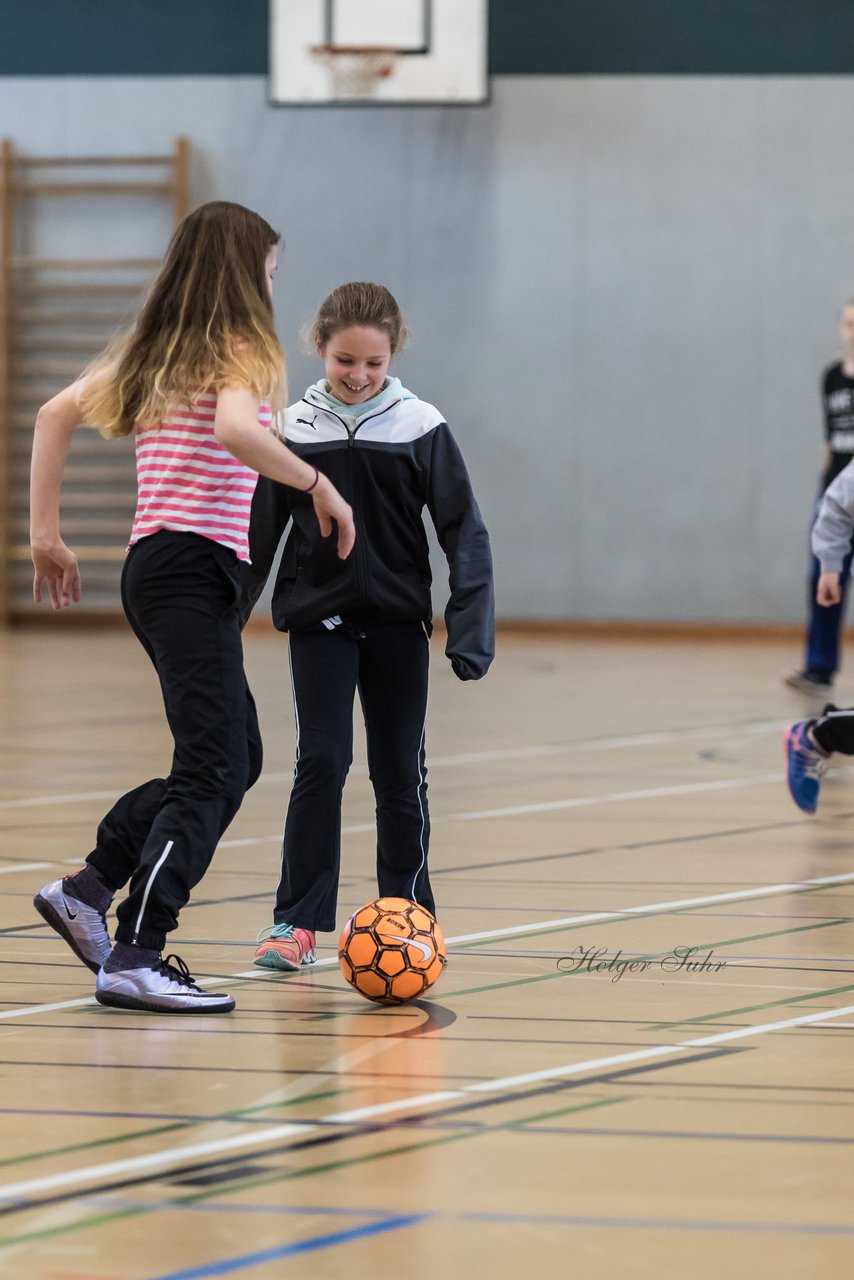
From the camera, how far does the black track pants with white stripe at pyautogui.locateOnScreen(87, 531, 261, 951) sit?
10.1 ft

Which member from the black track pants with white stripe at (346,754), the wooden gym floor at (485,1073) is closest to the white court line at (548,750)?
the wooden gym floor at (485,1073)

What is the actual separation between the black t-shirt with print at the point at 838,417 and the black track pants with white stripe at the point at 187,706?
651cm

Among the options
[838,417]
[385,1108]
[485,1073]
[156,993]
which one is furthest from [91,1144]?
[838,417]

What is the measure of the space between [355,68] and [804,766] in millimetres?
7734

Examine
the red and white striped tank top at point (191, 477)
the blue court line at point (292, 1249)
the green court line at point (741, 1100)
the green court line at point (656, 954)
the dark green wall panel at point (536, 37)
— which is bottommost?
the green court line at point (656, 954)

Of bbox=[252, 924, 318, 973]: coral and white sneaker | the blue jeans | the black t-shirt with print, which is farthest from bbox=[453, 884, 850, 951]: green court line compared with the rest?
the black t-shirt with print

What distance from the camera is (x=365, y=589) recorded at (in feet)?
11.3

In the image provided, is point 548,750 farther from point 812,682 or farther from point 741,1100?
point 741,1100

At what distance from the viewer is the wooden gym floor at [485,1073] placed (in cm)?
200

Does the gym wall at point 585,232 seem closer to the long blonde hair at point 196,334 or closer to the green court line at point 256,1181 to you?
the long blonde hair at point 196,334

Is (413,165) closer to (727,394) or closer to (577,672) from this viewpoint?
(727,394)

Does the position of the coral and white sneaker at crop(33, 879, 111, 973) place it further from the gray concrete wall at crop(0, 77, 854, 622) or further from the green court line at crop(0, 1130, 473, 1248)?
the gray concrete wall at crop(0, 77, 854, 622)

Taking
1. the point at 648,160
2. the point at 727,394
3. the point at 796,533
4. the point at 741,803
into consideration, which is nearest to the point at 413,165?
the point at 648,160

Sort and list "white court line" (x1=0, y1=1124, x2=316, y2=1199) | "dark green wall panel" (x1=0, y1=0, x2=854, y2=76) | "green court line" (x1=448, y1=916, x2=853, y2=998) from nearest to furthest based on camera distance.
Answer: "white court line" (x1=0, y1=1124, x2=316, y2=1199)
"green court line" (x1=448, y1=916, x2=853, y2=998)
"dark green wall panel" (x1=0, y1=0, x2=854, y2=76)
